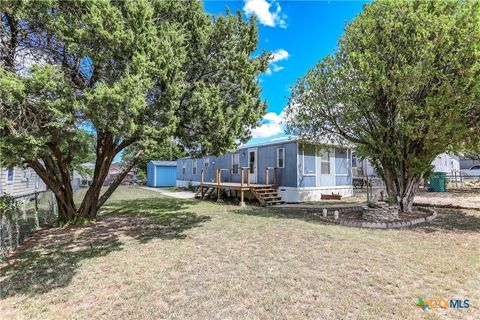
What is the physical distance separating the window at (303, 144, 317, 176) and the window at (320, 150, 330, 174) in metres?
0.71

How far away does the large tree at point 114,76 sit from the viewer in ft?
15.3

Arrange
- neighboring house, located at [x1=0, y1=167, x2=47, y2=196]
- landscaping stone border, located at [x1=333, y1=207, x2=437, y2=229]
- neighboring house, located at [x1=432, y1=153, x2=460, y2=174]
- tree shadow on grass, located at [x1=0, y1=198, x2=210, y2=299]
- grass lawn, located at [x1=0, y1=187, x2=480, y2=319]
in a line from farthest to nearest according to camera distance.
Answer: neighboring house, located at [x1=432, y1=153, x2=460, y2=174], neighboring house, located at [x1=0, y1=167, x2=47, y2=196], landscaping stone border, located at [x1=333, y1=207, x2=437, y2=229], tree shadow on grass, located at [x1=0, y1=198, x2=210, y2=299], grass lawn, located at [x1=0, y1=187, x2=480, y2=319]

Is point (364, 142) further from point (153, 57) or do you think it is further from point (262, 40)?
point (153, 57)

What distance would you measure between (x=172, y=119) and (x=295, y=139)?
795 centimetres

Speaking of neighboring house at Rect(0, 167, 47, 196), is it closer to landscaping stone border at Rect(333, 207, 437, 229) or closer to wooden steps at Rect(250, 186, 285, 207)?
wooden steps at Rect(250, 186, 285, 207)

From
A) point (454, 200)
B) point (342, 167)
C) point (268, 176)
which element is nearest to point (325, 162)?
point (342, 167)

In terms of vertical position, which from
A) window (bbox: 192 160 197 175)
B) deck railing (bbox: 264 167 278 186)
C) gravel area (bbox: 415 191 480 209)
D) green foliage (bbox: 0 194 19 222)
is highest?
window (bbox: 192 160 197 175)

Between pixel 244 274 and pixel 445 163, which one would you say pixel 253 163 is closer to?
pixel 244 274

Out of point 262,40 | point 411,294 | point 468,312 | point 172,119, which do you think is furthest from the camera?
point 262,40

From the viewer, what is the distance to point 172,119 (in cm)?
595

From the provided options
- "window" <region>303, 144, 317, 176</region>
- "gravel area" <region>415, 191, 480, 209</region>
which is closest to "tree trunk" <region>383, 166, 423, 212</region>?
"gravel area" <region>415, 191, 480, 209</region>

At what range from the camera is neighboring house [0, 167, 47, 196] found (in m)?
10.8

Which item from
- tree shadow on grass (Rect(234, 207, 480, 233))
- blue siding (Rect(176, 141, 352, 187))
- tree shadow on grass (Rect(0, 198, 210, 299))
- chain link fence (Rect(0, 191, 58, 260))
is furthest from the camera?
blue siding (Rect(176, 141, 352, 187))

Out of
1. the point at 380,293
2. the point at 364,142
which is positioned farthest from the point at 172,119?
the point at 364,142
